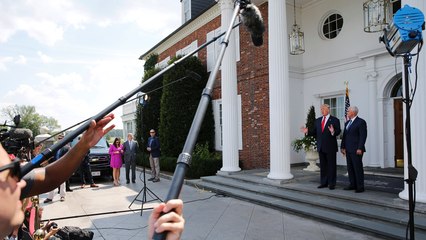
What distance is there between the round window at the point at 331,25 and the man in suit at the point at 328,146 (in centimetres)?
480

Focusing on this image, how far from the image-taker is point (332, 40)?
11.1m

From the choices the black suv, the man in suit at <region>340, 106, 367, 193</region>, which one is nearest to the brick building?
the man in suit at <region>340, 106, 367, 193</region>

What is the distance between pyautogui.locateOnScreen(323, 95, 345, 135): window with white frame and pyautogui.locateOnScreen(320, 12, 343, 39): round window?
88.6 inches

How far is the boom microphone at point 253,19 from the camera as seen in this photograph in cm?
196

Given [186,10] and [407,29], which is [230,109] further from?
[186,10]

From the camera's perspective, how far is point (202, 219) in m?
6.80

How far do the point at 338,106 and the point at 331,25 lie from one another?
117 inches

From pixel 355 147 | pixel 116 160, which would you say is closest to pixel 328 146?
pixel 355 147

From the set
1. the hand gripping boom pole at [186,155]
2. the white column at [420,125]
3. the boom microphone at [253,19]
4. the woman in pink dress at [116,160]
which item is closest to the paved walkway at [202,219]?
the white column at [420,125]

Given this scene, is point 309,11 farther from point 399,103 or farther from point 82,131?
point 82,131

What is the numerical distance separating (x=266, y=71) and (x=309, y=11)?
2.87m

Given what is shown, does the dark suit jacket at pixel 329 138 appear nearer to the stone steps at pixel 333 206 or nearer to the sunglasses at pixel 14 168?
the stone steps at pixel 333 206

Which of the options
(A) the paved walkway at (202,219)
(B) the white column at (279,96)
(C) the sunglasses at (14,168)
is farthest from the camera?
(B) the white column at (279,96)

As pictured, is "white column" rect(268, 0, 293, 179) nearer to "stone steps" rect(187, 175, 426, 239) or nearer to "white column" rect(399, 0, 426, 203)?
"stone steps" rect(187, 175, 426, 239)
